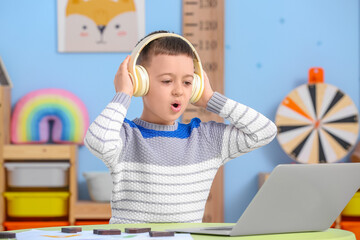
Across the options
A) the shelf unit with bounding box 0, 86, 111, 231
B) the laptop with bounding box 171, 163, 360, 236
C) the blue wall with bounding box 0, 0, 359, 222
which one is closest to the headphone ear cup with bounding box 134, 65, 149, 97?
the laptop with bounding box 171, 163, 360, 236

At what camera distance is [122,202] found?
1.14 m

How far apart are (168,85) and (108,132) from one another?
0.18 metres

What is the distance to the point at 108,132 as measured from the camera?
3.50ft

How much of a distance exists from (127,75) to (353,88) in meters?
2.36

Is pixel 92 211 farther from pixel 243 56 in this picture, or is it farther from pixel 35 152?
pixel 243 56

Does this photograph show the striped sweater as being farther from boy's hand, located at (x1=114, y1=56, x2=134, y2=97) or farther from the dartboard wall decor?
the dartboard wall decor

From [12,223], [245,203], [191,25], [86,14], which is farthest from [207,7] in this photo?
[12,223]

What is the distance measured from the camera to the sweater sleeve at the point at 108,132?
105 centimetres

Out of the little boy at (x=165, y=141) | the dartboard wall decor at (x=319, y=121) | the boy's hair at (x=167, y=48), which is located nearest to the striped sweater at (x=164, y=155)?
the little boy at (x=165, y=141)

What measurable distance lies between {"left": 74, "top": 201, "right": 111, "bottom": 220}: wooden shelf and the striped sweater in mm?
1711

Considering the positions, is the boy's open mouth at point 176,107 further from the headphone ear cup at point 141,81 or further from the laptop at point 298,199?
the laptop at point 298,199

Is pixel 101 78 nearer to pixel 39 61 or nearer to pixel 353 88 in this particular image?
pixel 39 61

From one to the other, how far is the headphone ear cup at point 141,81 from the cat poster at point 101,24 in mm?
2045

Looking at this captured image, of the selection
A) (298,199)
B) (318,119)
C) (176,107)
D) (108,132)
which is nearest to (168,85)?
(176,107)
